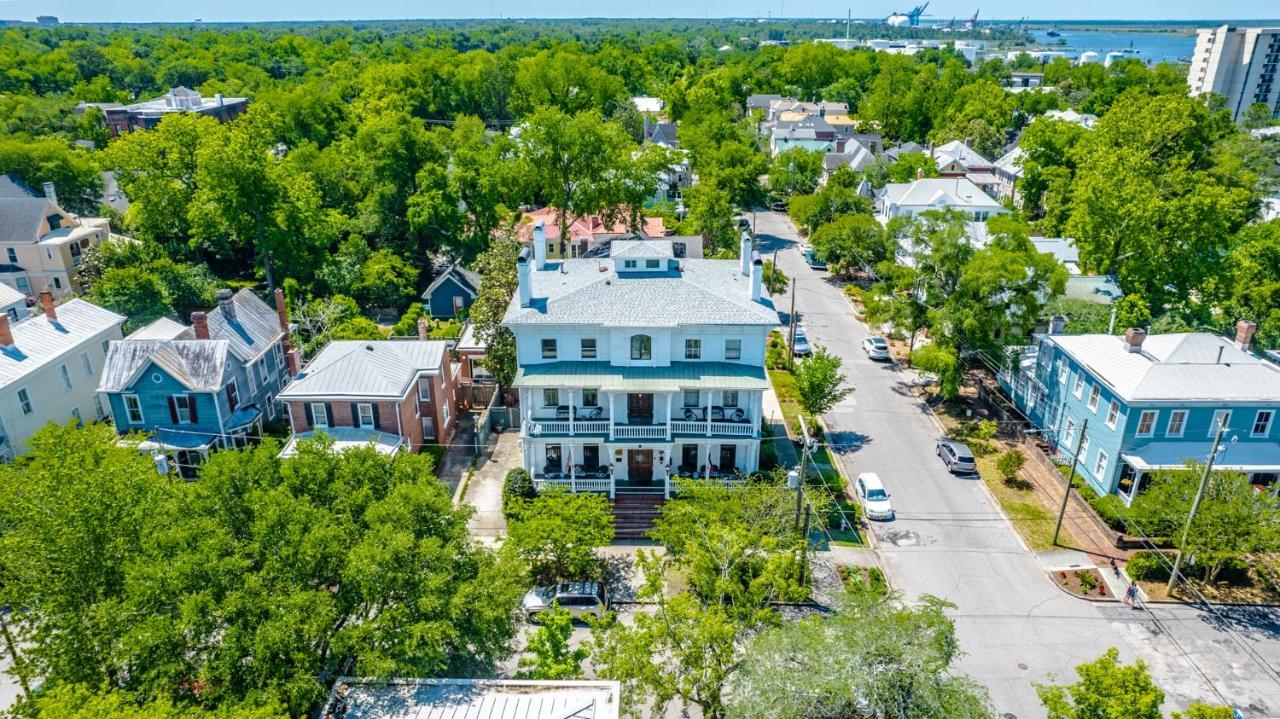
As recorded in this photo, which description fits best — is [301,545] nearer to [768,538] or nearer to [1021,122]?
[768,538]

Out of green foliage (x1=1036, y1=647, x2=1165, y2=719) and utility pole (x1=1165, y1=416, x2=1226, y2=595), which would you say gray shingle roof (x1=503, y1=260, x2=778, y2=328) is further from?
green foliage (x1=1036, y1=647, x2=1165, y2=719)

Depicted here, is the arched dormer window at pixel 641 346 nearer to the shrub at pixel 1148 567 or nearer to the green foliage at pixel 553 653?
the green foliage at pixel 553 653

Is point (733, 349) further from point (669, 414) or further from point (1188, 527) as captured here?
point (1188, 527)

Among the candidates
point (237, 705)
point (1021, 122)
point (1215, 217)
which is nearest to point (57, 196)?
point (237, 705)

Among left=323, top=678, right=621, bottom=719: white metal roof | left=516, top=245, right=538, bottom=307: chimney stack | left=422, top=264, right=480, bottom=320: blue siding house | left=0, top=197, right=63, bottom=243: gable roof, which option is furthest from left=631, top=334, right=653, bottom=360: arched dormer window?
left=0, top=197, right=63, bottom=243: gable roof

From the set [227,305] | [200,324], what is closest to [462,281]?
[227,305]

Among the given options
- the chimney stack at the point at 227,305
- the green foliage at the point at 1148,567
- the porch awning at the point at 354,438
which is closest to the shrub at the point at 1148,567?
the green foliage at the point at 1148,567
